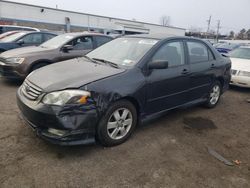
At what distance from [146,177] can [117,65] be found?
169 centimetres

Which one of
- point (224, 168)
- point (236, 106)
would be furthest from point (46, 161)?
point (236, 106)

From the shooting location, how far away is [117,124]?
3.17m

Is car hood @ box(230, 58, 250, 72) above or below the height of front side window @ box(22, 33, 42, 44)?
below

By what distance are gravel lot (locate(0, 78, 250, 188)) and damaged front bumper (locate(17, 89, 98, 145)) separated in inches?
11.6

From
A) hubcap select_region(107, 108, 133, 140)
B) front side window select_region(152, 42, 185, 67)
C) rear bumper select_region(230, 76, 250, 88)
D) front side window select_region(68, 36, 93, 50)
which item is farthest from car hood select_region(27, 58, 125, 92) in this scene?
rear bumper select_region(230, 76, 250, 88)

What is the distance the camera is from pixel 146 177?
2596mm

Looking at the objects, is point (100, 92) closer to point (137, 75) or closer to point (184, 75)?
point (137, 75)

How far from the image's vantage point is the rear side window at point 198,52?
4287mm

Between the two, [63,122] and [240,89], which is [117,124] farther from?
[240,89]

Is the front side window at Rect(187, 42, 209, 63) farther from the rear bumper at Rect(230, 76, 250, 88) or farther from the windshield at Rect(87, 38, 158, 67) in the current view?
the rear bumper at Rect(230, 76, 250, 88)

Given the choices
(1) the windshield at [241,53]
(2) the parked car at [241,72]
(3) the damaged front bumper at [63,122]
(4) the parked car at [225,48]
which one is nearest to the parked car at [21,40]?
(3) the damaged front bumper at [63,122]

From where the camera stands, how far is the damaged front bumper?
2658 mm

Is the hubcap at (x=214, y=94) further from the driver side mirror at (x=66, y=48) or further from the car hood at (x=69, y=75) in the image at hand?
the driver side mirror at (x=66, y=48)

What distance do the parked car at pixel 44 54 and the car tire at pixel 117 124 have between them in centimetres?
362
